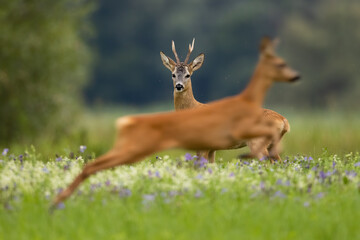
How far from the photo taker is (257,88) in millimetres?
5898

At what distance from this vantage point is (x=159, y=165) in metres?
7.02

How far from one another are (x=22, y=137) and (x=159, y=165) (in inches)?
367

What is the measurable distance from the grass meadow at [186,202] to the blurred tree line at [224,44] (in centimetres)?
3097

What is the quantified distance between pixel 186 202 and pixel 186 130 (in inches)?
24.2

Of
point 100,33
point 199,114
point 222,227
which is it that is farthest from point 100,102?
point 100,33

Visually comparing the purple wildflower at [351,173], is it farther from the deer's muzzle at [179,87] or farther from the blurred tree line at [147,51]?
the blurred tree line at [147,51]

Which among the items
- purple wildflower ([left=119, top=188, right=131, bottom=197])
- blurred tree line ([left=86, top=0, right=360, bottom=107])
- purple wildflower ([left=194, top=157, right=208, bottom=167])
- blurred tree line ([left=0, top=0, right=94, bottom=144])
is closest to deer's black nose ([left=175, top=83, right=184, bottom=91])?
purple wildflower ([left=194, top=157, right=208, bottom=167])

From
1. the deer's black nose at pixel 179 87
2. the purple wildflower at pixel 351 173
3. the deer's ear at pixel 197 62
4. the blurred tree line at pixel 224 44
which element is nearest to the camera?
the purple wildflower at pixel 351 173

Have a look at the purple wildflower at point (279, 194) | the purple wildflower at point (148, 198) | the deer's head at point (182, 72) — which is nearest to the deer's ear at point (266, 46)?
the purple wildflower at point (279, 194)

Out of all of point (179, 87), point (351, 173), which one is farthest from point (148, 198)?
point (179, 87)

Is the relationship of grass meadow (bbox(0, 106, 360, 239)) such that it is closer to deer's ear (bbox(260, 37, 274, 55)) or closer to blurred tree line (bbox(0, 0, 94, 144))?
deer's ear (bbox(260, 37, 274, 55))

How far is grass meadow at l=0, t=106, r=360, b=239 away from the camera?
4762 millimetres

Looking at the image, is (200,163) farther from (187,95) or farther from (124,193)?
(187,95)

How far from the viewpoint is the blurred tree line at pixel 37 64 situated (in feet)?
51.0
